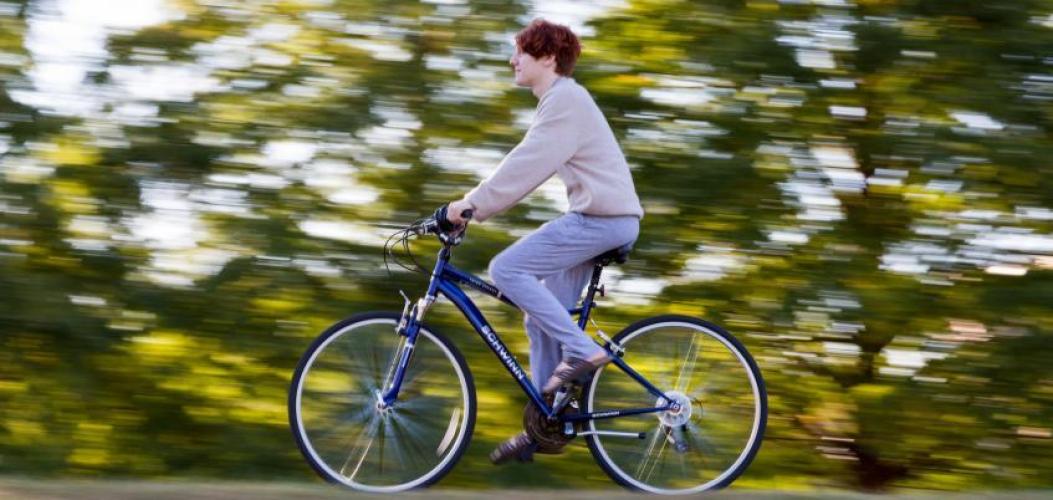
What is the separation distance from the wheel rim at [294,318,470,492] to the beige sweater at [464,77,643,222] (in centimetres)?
70

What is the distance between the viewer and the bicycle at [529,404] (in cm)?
583

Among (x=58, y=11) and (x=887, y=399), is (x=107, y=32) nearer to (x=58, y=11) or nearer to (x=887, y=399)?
(x=58, y=11)

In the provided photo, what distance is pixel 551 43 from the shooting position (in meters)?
5.58

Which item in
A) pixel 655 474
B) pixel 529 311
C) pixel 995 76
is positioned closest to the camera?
pixel 529 311

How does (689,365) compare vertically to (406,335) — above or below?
below

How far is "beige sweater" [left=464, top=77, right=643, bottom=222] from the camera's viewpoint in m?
5.48

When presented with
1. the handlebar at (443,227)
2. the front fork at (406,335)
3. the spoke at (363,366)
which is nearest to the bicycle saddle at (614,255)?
the handlebar at (443,227)

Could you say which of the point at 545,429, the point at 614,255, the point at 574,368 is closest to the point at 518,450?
the point at 545,429

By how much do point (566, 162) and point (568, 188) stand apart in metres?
0.14

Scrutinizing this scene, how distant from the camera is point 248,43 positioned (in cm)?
748

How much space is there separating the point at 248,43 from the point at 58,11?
1.03 metres

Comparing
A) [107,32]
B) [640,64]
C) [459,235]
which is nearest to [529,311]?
[459,235]

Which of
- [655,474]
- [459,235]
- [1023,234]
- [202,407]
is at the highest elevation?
[459,235]

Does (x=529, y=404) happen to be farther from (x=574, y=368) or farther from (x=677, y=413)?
(x=677, y=413)
